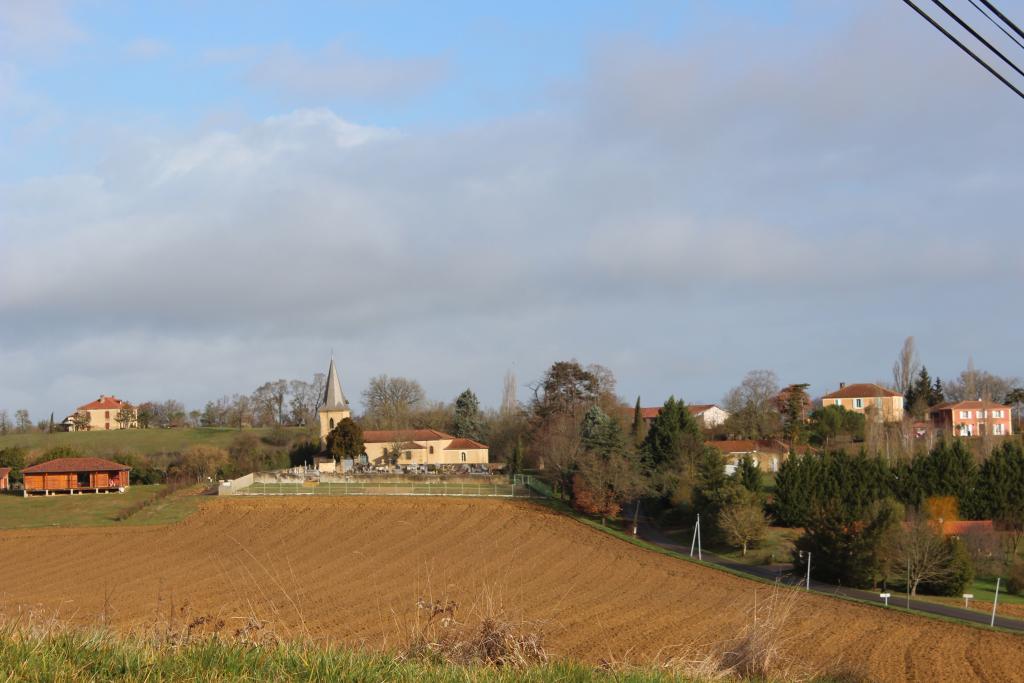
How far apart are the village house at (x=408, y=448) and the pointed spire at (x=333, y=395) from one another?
0.19m

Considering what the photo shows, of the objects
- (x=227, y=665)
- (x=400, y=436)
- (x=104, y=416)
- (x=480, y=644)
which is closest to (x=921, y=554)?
(x=480, y=644)

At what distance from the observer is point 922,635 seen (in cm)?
2772

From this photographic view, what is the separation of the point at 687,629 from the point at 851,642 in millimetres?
4385

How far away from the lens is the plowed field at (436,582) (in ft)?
76.1

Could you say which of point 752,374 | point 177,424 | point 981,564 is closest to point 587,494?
point 981,564

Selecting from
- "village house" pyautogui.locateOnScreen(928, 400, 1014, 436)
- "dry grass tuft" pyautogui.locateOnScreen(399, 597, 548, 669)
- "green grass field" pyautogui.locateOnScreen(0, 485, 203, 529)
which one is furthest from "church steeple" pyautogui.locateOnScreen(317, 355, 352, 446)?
"dry grass tuft" pyautogui.locateOnScreen(399, 597, 548, 669)

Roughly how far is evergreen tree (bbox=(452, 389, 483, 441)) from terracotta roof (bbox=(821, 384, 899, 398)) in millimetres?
41026

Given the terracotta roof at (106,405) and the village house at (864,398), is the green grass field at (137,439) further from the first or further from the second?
the village house at (864,398)

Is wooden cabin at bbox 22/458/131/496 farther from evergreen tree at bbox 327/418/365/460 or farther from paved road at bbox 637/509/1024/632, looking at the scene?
paved road at bbox 637/509/1024/632

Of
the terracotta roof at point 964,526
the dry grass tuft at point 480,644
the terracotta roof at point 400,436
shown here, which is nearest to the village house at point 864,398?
the terracotta roof at point 400,436

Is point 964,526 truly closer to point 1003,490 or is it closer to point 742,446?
point 1003,490

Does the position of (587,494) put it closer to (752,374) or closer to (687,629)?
(687,629)

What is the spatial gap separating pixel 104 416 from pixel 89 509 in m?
66.7

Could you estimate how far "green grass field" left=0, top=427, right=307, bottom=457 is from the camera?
93438 millimetres
